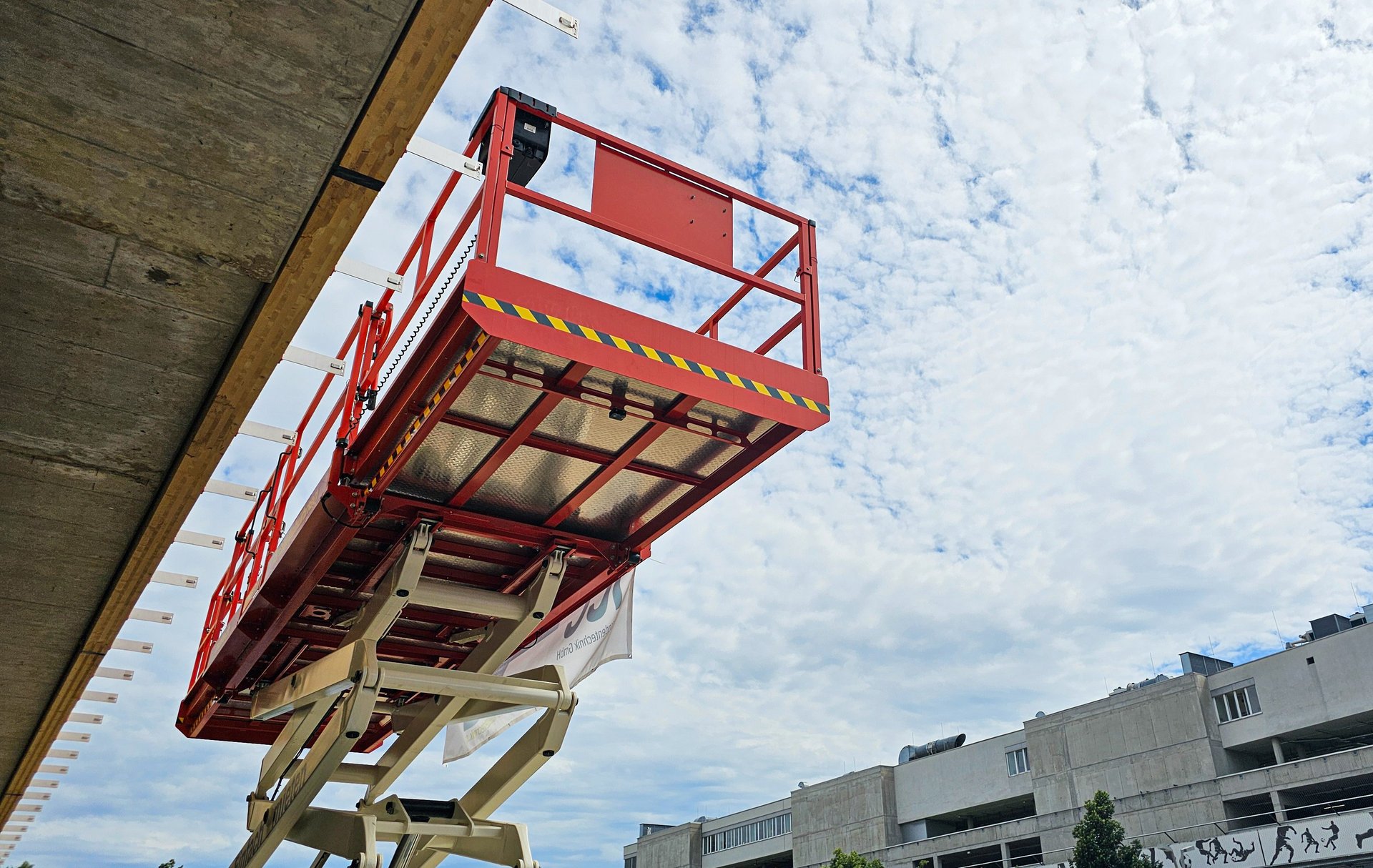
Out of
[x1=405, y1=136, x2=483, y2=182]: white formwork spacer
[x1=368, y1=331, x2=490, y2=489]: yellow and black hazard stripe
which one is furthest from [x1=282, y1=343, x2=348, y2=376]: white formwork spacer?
[x1=405, y1=136, x2=483, y2=182]: white formwork spacer

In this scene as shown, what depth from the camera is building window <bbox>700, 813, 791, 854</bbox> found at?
189 feet

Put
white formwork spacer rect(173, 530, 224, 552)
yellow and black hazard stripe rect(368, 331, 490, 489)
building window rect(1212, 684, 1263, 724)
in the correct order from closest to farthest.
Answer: yellow and black hazard stripe rect(368, 331, 490, 489) → white formwork spacer rect(173, 530, 224, 552) → building window rect(1212, 684, 1263, 724)

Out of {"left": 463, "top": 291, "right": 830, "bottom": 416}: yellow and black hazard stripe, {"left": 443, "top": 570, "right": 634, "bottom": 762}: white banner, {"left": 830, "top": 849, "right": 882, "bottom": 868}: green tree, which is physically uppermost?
{"left": 463, "top": 291, "right": 830, "bottom": 416}: yellow and black hazard stripe

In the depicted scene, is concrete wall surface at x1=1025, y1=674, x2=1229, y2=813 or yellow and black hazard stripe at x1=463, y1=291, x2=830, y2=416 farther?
concrete wall surface at x1=1025, y1=674, x2=1229, y2=813

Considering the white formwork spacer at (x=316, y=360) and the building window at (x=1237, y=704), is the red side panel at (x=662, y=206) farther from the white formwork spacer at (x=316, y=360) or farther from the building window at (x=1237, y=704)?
the building window at (x=1237, y=704)

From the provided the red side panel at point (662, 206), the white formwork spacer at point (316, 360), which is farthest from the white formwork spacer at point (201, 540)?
the red side panel at point (662, 206)

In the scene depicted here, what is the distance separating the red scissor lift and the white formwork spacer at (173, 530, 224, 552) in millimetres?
2295

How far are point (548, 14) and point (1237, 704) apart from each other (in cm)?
4135

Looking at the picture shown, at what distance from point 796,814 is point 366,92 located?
57178 mm

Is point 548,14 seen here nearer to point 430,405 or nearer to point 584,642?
point 430,405

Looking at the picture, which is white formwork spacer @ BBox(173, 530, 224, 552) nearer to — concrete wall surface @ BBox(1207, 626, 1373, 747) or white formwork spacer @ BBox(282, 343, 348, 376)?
white formwork spacer @ BBox(282, 343, 348, 376)

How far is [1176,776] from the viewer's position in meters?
37.8

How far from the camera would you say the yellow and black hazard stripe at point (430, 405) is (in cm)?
570

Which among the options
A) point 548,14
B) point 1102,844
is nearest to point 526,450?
point 548,14
